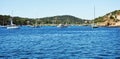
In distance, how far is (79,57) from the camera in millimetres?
37375

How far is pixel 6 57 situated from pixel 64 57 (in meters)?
6.45

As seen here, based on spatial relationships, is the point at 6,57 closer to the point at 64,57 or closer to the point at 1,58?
the point at 1,58

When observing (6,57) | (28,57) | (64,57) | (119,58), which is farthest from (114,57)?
(6,57)

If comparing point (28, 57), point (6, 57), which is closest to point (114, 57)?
point (28, 57)

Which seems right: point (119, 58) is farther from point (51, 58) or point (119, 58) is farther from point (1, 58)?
point (1, 58)

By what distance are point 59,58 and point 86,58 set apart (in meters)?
2.89

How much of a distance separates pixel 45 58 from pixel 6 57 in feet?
14.7

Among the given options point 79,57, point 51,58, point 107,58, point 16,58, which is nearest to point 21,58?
point 16,58

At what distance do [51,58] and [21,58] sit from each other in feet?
10.6

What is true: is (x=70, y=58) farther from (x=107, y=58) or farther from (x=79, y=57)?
(x=107, y=58)

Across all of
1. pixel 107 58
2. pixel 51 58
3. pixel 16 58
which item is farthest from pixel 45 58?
pixel 107 58

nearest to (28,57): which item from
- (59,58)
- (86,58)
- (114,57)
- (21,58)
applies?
(21,58)

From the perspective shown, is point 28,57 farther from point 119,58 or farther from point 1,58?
point 119,58

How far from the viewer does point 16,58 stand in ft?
120
